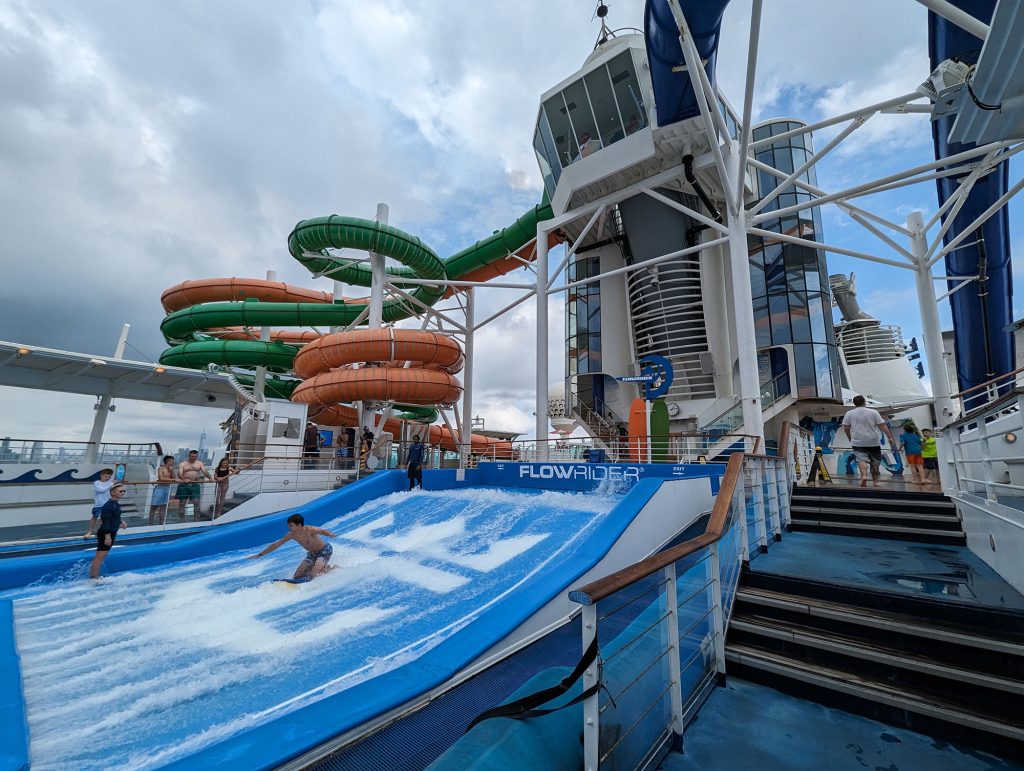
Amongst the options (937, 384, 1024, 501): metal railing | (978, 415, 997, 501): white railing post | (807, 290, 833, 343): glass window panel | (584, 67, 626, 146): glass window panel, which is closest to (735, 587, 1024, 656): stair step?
(937, 384, 1024, 501): metal railing

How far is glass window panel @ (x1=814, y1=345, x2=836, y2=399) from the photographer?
14297 mm

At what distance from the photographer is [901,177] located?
796cm

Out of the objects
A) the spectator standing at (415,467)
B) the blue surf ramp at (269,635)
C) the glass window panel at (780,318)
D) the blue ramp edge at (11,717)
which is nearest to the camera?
the blue ramp edge at (11,717)

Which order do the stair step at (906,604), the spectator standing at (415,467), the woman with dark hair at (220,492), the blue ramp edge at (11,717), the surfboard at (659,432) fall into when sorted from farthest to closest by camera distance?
the spectator standing at (415,467) → the surfboard at (659,432) → the woman with dark hair at (220,492) → the stair step at (906,604) → the blue ramp edge at (11,717)

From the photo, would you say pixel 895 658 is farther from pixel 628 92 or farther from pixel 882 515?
pixel 628 92

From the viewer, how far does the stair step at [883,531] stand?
14.8 ft

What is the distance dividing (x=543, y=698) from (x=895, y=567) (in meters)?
3.62

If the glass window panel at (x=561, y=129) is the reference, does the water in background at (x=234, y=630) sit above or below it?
below

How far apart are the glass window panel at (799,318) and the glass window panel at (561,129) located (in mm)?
8886

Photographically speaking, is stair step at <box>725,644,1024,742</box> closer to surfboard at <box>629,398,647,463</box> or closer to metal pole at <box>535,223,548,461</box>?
surfboard at <box>629,398,647,463</box>

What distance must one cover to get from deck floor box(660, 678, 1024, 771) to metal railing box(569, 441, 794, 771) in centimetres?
12

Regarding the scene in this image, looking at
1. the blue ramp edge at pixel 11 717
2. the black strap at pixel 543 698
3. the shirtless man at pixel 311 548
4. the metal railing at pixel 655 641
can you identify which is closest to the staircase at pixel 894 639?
the metal railing at pixel 655 641

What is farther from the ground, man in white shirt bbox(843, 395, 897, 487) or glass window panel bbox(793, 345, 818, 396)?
glass window panel bbox(793, 345, 818, 396)

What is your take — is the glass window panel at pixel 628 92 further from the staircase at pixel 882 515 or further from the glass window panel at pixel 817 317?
the staircase at pixel 882 515
